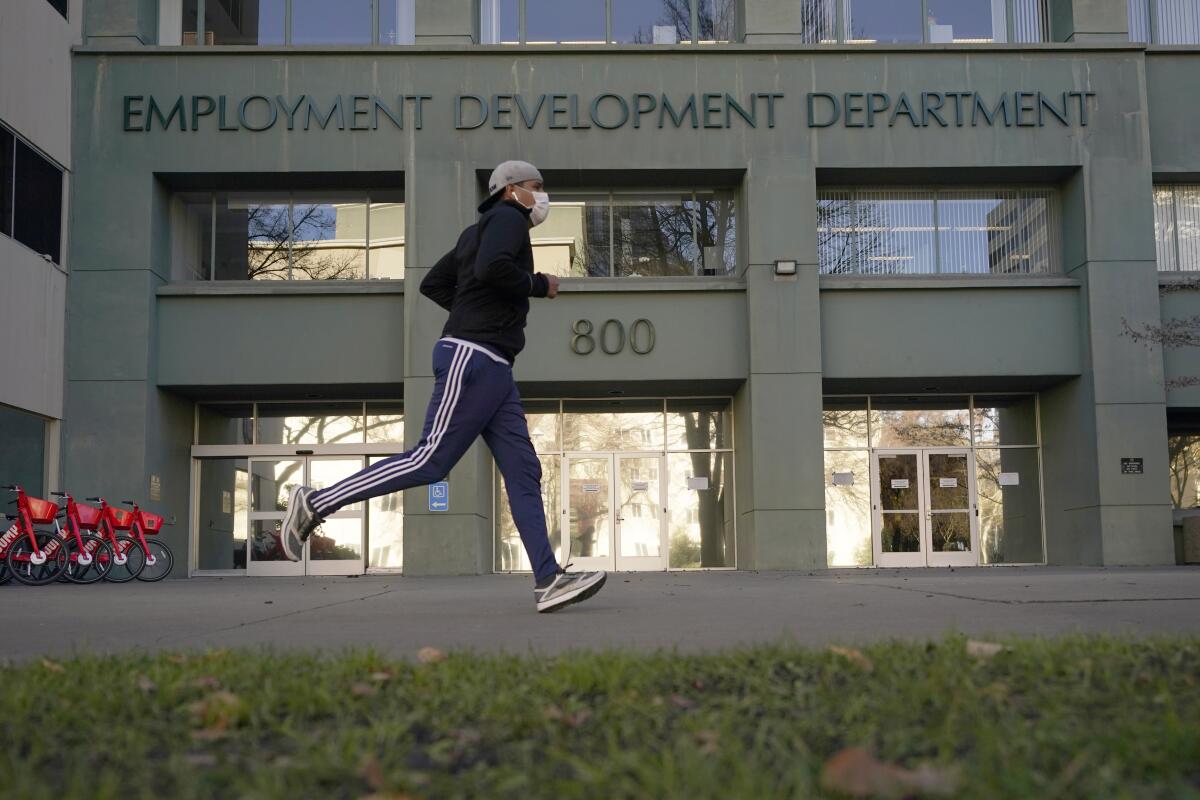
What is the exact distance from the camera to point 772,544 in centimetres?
1897

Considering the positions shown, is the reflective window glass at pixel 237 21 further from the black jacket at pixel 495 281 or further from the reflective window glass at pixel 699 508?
the black jacket at pixel 495 281

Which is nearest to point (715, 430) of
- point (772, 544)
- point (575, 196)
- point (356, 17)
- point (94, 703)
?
point (772, 544)

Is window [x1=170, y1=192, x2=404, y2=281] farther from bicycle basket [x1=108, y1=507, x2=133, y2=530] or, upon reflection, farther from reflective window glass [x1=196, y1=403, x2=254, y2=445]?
bicycle basket [x1=108, y1=507, x2=133, y2=530]

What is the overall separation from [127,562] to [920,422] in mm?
13238

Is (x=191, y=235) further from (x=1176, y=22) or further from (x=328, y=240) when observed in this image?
(x=1176, y=22)

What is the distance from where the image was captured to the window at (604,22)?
20438 mm

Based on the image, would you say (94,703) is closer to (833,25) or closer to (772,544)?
(772,544)

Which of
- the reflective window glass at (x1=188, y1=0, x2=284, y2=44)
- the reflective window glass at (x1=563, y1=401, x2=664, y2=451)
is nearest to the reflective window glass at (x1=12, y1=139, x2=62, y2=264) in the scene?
the reflective window glass at (x1=188, y1=0, x2=284, y2=44)

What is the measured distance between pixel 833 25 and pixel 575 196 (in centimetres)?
512

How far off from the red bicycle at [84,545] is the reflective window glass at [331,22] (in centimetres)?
817

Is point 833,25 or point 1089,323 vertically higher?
point 833,25

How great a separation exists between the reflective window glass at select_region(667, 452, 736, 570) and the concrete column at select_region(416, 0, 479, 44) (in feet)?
25.7

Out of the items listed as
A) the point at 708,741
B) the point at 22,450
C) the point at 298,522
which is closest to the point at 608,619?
the point at 298,522

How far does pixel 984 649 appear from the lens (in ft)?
13.4
